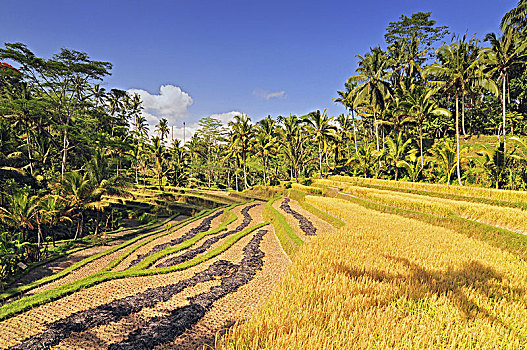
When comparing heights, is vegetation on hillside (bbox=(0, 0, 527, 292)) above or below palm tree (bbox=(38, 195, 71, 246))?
above

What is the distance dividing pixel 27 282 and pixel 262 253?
9.94 m

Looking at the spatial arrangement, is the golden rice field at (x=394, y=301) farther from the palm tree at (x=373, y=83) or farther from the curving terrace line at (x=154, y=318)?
the palm tree at (x=373, y=83)

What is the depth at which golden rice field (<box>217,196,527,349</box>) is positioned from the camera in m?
3.18

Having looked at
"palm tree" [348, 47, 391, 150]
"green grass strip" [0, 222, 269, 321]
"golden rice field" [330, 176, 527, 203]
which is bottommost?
"green grass strip" [0, 222, 269, 321]

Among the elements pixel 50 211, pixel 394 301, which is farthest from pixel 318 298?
pixel 50 211

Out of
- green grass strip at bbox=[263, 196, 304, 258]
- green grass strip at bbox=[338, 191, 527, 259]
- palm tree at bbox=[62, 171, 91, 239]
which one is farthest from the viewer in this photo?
palm tree at bbox=[62, 171, 91, 239]

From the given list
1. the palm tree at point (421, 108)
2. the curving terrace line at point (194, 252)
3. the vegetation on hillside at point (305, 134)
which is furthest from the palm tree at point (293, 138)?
the curving terrace line at point (194, 252)

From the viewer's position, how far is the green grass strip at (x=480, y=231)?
24.8 feet

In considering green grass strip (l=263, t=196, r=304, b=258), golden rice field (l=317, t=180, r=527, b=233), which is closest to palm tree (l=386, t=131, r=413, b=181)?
golden rice field (l=317, t=180, r=527, b=233)

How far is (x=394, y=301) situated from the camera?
14.4 feet

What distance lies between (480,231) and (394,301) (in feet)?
24.1

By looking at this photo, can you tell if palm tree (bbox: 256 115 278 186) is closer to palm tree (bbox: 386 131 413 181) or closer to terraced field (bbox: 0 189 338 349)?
palm tree (bbox: 386 131 413 181)

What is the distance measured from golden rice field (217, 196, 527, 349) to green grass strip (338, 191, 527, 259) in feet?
3.20

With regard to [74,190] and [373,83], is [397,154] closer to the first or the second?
[373,83]
